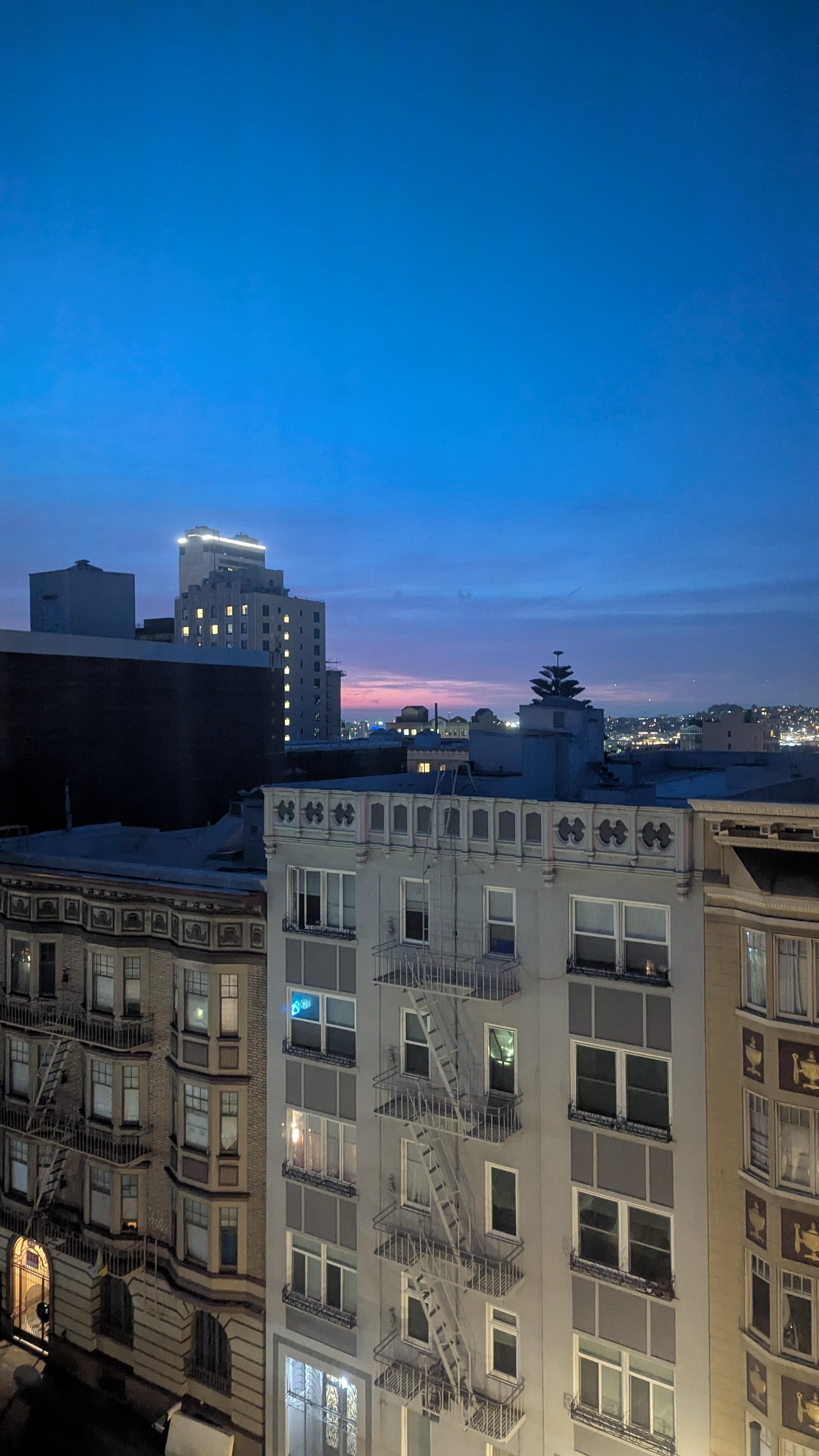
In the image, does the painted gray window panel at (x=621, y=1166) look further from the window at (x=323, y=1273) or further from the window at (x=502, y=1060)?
the window at (x=323, y=1273)

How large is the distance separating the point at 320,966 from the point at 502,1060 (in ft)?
19.0

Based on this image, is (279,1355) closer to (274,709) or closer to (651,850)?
(651,850)

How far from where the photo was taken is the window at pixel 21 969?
3028 cm

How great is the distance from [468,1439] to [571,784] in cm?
1750

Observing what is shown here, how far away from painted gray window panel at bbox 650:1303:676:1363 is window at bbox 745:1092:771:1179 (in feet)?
12.9

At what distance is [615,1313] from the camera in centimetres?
1998

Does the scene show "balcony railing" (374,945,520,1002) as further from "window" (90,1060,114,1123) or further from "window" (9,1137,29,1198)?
"window" (9,1137,29,1198)

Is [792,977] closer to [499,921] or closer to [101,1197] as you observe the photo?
[499,921]

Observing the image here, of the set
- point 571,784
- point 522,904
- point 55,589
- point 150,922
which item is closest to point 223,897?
point 150,922

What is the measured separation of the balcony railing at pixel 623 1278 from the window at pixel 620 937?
664 cm

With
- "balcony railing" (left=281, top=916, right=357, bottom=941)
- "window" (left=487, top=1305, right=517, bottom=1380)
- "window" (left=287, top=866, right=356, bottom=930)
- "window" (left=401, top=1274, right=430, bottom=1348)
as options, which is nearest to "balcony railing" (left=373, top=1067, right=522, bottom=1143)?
"balcony railing" (left=281, top=916, right=357, bottom=941)

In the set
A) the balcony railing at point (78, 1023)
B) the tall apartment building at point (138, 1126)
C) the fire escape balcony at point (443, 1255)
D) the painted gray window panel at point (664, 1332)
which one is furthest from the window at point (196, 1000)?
the painted gray window panel at point (664, 1332)

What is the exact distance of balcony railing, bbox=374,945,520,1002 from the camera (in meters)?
21.2

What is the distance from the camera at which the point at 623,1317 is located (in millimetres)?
19875
